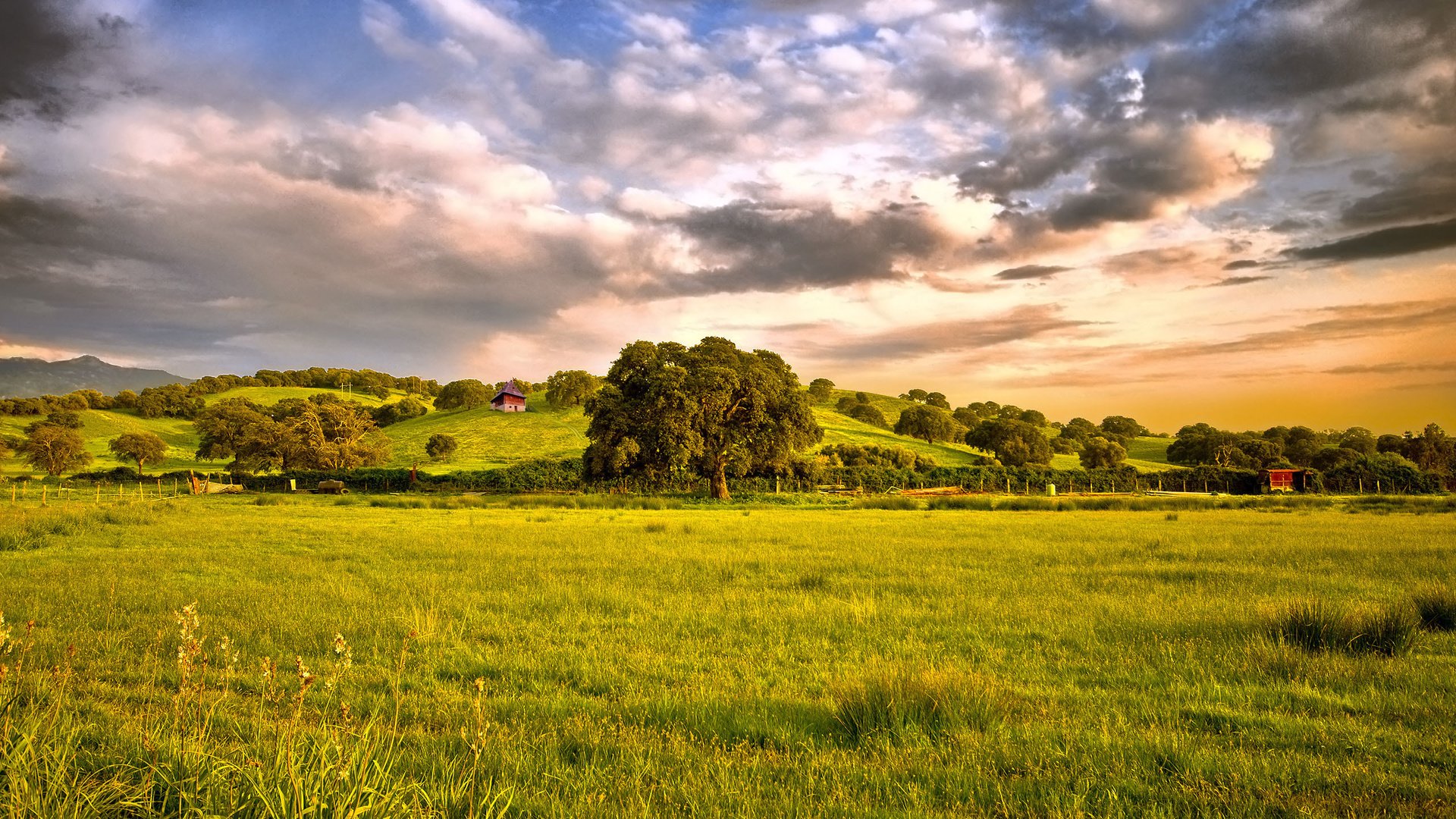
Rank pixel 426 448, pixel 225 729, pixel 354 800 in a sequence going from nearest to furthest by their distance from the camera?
pixel 354 800 → pixel 225 729 → pixel 426 448

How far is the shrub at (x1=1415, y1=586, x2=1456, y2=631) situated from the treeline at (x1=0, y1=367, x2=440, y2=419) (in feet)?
483

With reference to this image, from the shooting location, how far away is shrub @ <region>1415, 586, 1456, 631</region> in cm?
1048

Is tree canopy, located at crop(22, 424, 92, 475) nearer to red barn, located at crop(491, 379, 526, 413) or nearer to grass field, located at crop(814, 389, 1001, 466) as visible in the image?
red barn, located at crop(491, 379, 526, 413)

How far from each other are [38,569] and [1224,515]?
146 ft

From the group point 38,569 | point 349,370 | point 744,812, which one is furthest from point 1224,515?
point 349,370

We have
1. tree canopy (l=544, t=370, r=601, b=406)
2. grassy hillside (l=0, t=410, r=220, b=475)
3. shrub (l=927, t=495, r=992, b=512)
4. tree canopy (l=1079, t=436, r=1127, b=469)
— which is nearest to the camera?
shrub (l=927, t=495, r=992, b=512)

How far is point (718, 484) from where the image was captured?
2176 inches

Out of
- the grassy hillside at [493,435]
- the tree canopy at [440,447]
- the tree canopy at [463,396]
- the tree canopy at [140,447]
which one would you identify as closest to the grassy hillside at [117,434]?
the tree canopy at [140,447]

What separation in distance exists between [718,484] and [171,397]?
141 m

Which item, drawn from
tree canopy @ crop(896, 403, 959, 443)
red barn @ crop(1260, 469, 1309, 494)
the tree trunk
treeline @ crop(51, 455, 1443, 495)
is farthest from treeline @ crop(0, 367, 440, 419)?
red barn @ crop(1260, 469, 1309, 494)

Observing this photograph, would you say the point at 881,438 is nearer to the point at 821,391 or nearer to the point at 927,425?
the point at 927,425

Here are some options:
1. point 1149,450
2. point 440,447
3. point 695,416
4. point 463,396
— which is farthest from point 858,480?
point 1149,450

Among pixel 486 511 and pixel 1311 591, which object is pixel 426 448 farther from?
pixel 1311 591

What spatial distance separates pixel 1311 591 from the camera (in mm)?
13922
